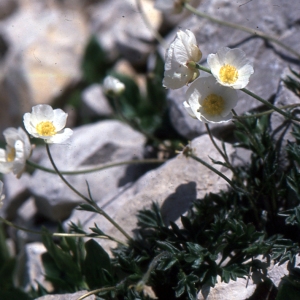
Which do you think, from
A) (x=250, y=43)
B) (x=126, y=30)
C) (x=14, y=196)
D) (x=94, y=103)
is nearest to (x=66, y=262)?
(x=14, y=196)

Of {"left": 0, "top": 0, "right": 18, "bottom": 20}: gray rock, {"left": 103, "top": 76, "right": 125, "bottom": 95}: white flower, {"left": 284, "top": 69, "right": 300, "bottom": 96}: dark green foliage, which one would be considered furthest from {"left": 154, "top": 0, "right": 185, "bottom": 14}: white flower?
{"left": 0, "top": 0, "right": 18, "bottom": 20}: gray rock

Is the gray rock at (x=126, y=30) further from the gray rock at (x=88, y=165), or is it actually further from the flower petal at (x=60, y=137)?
the flower petal at (x=60, y=137)

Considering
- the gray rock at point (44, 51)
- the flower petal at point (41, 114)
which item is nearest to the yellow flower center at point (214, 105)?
the flower petal at point (41, 114)

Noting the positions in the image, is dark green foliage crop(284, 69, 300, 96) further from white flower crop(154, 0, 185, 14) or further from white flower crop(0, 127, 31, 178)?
white flower crop(0, 127, 31, 178)

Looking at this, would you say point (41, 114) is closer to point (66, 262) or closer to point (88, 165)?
point (66, 262)

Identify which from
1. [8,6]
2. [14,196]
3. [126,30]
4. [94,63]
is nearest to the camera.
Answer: [14,196]

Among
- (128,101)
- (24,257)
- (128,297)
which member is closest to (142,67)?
(128,101)

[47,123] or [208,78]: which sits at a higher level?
[208,78]
